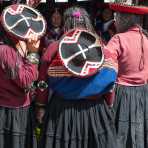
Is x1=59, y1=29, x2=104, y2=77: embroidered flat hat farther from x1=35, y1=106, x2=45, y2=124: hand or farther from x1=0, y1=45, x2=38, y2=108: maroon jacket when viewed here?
x1=35, y1=106, x2=45, y2=124: hand

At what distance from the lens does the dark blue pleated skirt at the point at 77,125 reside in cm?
401

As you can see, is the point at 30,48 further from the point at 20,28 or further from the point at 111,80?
the point at 111,80

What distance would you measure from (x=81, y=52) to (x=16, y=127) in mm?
874

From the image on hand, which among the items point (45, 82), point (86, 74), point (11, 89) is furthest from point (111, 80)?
point (11, 89)

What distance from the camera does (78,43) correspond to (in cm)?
385

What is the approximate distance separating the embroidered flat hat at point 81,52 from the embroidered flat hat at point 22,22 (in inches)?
10.0

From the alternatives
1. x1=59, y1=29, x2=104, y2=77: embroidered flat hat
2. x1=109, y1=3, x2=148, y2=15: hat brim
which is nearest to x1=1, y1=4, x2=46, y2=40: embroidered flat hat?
x1=59, y1=29, x2=104, y2=77: embroidered flat hat

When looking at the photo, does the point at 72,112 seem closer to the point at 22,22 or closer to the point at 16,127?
the point at 16,127

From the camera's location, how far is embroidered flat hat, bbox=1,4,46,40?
3861mm

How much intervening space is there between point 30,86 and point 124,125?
1034 mm

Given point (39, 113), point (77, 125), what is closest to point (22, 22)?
point (39, 113)

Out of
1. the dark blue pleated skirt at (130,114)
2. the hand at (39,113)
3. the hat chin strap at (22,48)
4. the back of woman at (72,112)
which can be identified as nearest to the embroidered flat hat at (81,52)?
the back of woman at (72,112)

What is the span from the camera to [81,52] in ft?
12.5

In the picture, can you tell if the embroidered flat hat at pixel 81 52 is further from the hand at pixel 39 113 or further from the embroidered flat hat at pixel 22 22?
the hand at pixel 39 113
